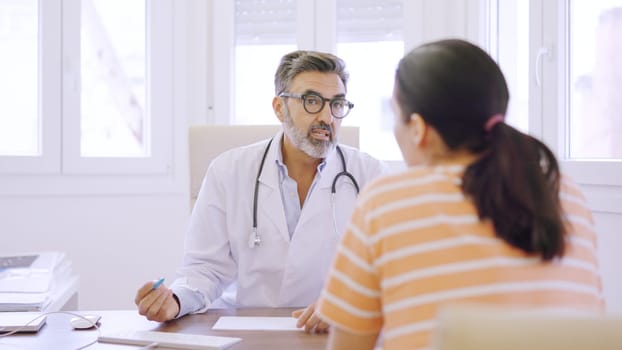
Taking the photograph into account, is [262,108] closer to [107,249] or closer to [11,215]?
[107,249]

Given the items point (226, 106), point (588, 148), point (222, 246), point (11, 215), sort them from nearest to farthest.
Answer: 1. point (222, 246)
2. point (588, 148)
3. point (11, 215)
4. point (226, 106)

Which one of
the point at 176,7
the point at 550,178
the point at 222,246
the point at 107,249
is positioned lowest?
the point at 107,249

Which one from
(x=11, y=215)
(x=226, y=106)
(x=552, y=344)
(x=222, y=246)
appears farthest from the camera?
(x=226, y=106)

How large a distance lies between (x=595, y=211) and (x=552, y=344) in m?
1.67

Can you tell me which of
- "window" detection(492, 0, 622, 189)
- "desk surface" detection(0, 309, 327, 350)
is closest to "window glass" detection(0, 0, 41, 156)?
"desk surface" detection(0, 309, 327, 350)

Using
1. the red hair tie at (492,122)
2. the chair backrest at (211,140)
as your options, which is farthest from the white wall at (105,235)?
the red hair tie at (492,122)

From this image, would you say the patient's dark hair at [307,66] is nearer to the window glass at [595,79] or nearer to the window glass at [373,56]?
the window glass at [595,79]

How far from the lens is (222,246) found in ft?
6.25

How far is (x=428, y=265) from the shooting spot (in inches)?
31.8

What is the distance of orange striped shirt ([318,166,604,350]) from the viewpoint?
2.58 ft

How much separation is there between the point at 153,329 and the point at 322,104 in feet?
2.67

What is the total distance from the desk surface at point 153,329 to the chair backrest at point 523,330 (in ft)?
2.38

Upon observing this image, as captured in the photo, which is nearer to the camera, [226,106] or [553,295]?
[553,295]

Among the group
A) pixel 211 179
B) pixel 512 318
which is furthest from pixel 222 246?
pixel 512 318
